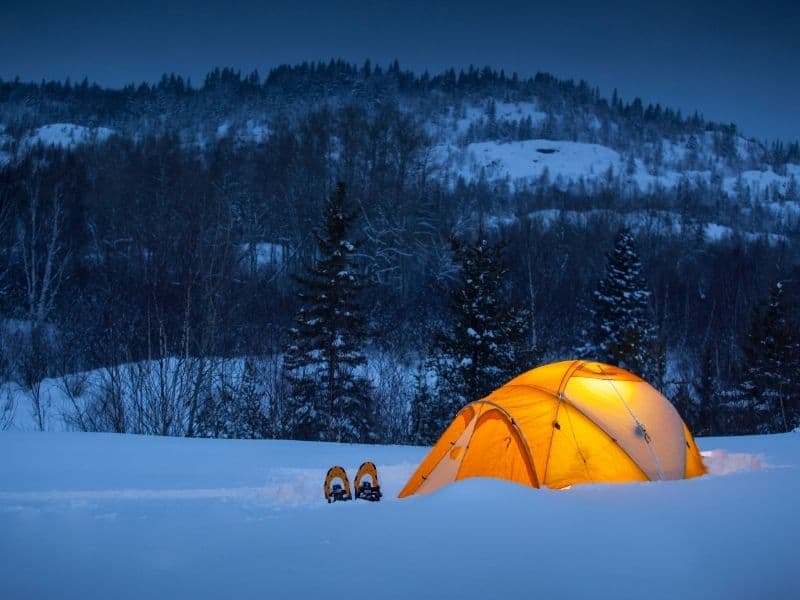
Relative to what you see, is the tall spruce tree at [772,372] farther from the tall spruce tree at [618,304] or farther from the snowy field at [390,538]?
the snowy field at [390,538]

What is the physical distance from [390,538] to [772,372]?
22142mm

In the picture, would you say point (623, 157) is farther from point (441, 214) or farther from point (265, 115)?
point (441, 214)

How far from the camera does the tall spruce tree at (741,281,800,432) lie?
21250mm

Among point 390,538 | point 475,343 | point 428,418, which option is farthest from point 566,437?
point 428,418

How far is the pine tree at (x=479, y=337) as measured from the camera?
59.5 feet

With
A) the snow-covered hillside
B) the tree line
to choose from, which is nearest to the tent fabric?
the tree line

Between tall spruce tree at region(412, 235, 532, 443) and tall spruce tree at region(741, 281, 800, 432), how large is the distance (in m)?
9.61

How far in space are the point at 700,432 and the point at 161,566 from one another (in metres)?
18.9

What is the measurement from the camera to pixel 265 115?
337 ft

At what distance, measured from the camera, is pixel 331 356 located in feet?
61.1

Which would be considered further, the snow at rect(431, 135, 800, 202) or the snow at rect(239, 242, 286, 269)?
the snow at rect(431, 135, 800, 202)

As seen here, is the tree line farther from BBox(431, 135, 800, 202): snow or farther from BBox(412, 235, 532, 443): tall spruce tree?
BBox(431, 135, 800, 202): snow

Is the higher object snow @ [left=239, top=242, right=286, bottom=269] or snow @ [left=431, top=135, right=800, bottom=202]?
snow @ [left=431, top=135, right=800, bottom=202]

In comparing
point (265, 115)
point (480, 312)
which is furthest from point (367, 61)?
point (480, 312)
